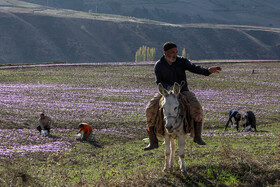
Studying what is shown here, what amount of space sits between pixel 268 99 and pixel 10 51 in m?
147

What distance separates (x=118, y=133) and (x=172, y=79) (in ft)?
40.3

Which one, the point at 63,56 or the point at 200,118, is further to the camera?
the point at 63,56

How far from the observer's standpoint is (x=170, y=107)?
9820 mm

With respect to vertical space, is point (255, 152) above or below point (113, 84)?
above

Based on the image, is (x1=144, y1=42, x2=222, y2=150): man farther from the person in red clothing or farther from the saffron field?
the person in red clothing

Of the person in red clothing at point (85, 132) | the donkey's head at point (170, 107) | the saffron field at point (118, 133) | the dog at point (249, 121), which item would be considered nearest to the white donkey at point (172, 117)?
the donkey's head at point (170, 107)

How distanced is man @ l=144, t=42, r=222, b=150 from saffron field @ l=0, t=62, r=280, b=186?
1.17 metres

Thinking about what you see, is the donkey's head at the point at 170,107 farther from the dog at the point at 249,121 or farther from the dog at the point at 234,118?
the dog at the point at 234,118

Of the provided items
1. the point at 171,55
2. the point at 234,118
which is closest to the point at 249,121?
the point at 234,118

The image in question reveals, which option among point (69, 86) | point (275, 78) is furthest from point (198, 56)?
point (69, 86)

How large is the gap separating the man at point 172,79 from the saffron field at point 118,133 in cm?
117

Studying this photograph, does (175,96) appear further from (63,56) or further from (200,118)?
(63,56)

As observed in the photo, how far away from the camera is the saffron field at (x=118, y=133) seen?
10828 millimetres

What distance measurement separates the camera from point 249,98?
125ft
